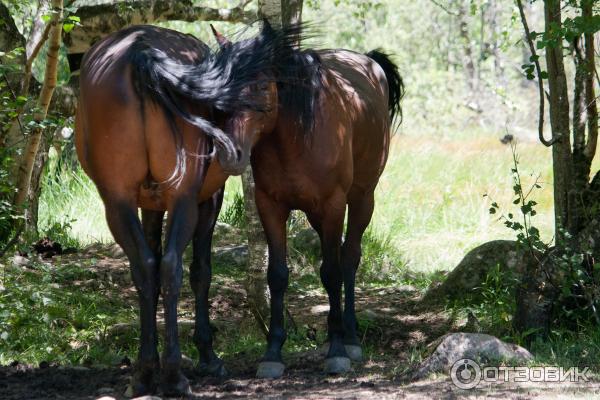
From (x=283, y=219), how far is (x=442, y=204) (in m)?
6.77

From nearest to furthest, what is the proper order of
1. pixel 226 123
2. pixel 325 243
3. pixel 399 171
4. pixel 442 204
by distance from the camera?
pixel 226 123, pixel 325 243, pixel 442 204, pixel 399 171

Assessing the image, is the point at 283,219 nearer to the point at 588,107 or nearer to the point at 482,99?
the point at 588,107

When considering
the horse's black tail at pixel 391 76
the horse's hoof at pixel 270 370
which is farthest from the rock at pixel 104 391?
the horse's black tail at pixel 391 76

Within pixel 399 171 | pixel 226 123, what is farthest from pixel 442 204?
pixel 226 123

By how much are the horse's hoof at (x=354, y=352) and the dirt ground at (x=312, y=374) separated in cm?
7

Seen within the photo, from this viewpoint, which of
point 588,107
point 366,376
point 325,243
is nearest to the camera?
point 366,376

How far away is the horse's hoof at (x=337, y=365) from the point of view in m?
5.51

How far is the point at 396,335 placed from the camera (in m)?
6.55

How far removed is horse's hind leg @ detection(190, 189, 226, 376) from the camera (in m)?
5.59

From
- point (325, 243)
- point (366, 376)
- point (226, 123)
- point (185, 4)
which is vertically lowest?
point (366, 376)

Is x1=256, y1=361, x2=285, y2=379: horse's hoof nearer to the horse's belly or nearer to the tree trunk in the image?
the horse's belly

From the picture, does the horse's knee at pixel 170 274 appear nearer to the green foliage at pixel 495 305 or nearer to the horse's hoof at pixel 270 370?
the horse's hoof at pixel 270 370

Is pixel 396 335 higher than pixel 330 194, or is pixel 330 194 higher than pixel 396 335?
pixel 330 194

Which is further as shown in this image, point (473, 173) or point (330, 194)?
point (473, 173)
